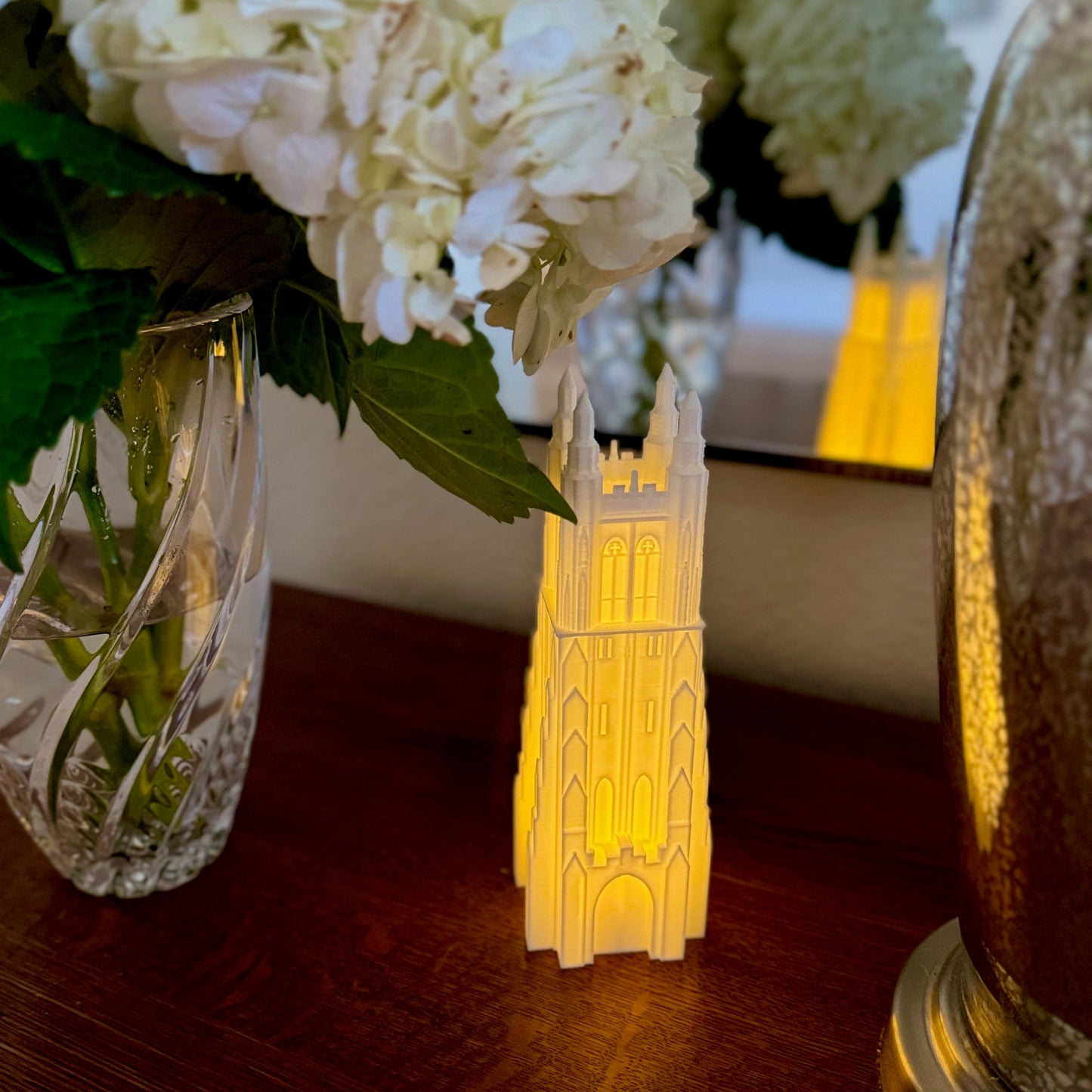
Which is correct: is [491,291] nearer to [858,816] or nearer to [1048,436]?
[1048,436]

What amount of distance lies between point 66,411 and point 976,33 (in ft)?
1.68

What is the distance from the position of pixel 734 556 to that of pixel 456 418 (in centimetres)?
37

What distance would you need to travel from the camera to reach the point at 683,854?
469 millimetres

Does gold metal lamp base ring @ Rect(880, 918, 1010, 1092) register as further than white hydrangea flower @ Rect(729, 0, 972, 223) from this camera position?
No

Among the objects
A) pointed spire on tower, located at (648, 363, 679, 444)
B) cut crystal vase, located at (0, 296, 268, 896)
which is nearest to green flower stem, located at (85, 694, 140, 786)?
cut crystal vase, located at (0, 296, 268, 896)

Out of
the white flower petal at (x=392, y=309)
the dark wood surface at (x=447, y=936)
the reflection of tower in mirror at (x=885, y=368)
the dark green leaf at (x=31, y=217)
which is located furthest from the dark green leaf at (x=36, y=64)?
the reflection of tower in mirror at (x=885, y=368)

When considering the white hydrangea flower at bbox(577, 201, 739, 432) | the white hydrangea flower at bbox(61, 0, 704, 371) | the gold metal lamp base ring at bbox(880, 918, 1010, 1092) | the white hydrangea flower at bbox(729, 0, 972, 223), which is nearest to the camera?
the white hydrangea flower at bbox(61, 0, 704, 371)

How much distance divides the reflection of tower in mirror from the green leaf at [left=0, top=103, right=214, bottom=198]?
1.49 feet

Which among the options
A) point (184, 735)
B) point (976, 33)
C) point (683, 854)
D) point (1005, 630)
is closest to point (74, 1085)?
point (184, 735)

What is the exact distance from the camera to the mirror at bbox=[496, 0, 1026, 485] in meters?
0.63

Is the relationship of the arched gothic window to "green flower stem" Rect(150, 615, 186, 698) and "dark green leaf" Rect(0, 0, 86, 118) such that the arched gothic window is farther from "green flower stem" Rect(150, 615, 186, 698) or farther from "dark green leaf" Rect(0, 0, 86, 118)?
"dark green leaf" Rect(0, 0, 86, 118)

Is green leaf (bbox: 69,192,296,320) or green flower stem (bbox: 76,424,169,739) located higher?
green leaf (bbox: 69,192,296,320)

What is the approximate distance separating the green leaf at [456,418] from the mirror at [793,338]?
0.78 feet

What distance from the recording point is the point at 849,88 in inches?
23.7
